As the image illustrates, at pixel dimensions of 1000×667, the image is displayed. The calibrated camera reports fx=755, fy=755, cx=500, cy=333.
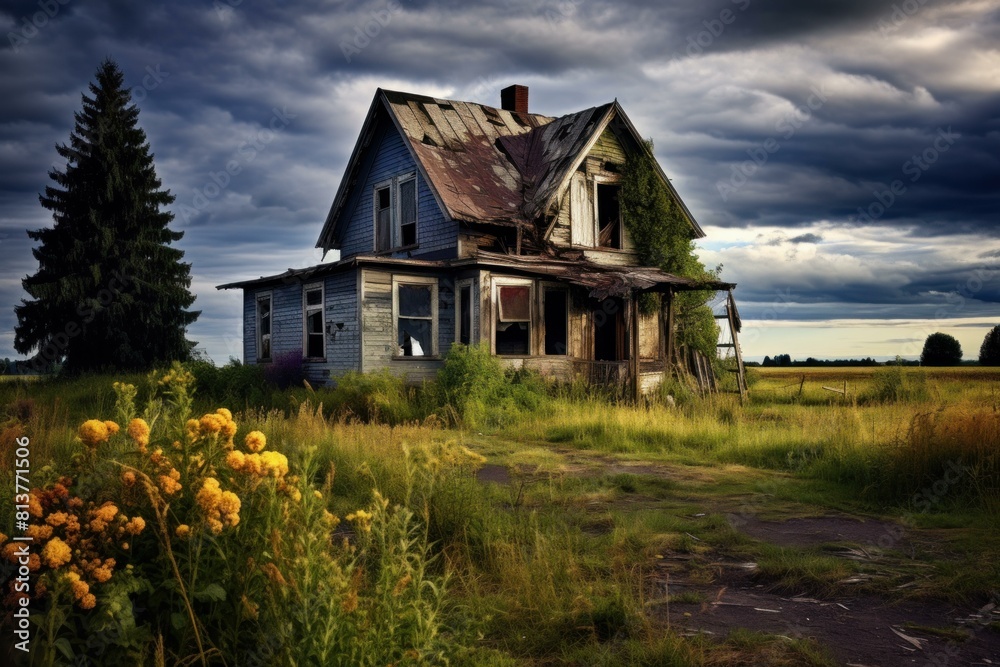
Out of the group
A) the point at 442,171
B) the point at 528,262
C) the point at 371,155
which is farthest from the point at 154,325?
the point at 528,262

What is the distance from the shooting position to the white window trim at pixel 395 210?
69.0 feet

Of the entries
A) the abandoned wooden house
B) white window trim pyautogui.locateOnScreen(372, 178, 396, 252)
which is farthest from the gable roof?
white window trim pyautogui.locateOnScreen(372, 178, 396, 252)

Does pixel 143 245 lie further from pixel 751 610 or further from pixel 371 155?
pixel 751 610

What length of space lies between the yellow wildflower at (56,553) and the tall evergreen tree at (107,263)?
2656cm

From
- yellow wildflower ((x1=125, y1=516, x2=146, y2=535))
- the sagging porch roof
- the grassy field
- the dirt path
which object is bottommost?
the dirt path

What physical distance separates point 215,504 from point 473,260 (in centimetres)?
1549

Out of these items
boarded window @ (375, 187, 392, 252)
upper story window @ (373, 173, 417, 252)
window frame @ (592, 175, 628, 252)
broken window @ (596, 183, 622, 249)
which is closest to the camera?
upper story window @ (373, 173, 417, 252)

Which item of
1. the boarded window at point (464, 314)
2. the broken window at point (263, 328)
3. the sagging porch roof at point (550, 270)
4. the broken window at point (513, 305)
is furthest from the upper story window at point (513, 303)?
the broken window at point (263, 328)

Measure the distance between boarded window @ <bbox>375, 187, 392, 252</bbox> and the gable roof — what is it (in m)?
1.31

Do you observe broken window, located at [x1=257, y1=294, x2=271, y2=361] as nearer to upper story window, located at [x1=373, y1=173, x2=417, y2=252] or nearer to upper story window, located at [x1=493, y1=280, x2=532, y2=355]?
upper story window, located at [x1=373, y1=173, x2=417, y2=252]

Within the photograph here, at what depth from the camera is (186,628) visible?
3186 millimetres

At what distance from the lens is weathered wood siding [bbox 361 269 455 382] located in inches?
705

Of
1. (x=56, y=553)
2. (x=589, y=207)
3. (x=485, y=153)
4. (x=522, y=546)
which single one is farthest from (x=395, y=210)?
(x=56, y=553)

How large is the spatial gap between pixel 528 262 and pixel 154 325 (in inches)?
644
